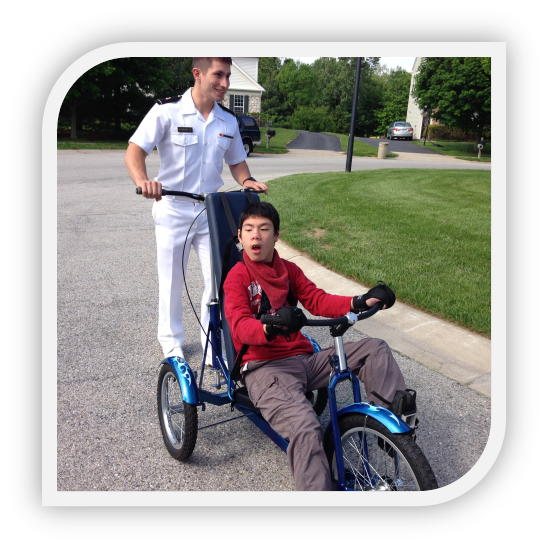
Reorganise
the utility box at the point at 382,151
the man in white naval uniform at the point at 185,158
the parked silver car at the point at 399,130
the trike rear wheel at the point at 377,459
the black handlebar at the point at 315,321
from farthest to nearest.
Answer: the utility box at the point at 382,151 < the parked silver car at the point at 399,130 < the man in white naval uniform at the point at 185,158 < the black handlebar at the point at 315,321 < the trike rear wheel at the point at 377,459

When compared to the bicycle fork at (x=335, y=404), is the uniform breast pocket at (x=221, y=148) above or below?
above

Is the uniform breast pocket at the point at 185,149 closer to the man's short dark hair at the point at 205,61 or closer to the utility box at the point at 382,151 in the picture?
the man's short dark hair at the point at 205,61

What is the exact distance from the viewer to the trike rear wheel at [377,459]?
1.93 meters

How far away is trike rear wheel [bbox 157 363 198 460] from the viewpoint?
264 centimetres

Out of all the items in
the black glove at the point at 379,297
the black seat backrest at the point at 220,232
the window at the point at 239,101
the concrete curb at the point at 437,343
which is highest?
the window at the point at 239,101

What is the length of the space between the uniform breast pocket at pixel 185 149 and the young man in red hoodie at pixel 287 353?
94 centimetres

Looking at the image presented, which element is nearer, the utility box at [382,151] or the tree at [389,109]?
the tree at [389,109]

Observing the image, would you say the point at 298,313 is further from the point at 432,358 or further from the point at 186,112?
the point at 432,358

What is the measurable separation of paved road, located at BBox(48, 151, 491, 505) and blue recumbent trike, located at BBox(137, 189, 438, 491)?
7.1 inches

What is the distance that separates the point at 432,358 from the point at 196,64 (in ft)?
8.80

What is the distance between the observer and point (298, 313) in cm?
206

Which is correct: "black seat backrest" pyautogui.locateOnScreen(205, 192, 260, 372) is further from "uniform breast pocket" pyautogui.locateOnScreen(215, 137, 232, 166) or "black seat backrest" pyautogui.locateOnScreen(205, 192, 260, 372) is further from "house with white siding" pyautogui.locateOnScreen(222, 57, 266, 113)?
"house with white siding" pyautogui.locateOnScreen(222, 57, 266, 113)

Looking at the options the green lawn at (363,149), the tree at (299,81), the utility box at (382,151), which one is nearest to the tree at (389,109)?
the tree at (299,81)

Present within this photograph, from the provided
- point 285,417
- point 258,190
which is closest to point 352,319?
point 285,417
